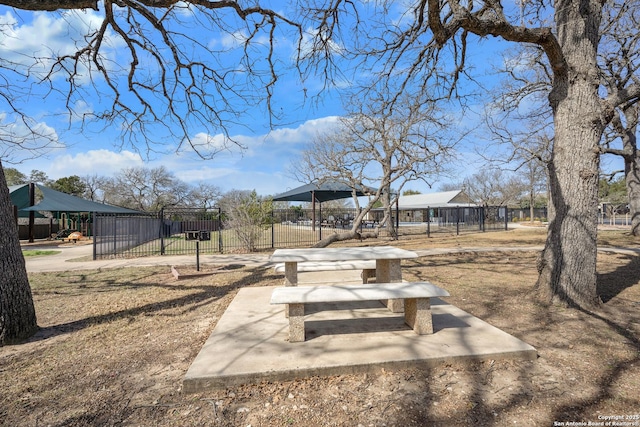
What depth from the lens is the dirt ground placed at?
2348 mm

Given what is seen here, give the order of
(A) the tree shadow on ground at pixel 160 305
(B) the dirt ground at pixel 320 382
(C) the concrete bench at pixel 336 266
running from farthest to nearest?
(C) the concrete bench at pixel 336 266 < (A) the tree shadow on ground at pixel 160 305 < (B) the dirt ground at pixel 320 382

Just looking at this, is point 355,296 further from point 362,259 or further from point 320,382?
point 362,259

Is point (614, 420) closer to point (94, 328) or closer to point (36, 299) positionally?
point (94, 328)

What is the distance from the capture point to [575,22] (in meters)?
4.85

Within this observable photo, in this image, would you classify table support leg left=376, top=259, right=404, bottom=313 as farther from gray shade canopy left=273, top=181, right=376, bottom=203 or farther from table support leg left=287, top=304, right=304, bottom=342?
gray shade canopy left=273, top=181, right=376, bottom=203

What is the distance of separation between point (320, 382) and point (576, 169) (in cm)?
449

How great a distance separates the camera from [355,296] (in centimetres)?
333

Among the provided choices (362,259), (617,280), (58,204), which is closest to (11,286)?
(362,259)

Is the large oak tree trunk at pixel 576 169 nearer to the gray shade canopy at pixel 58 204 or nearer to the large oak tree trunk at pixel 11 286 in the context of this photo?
the large oak tree trunk at pixel 11 286

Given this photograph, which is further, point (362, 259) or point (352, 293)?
point (362, 259)

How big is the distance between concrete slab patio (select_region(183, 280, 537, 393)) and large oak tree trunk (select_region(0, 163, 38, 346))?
2319 mm

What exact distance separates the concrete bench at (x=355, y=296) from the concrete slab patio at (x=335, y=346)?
0.43ft

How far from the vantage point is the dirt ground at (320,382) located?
235cm

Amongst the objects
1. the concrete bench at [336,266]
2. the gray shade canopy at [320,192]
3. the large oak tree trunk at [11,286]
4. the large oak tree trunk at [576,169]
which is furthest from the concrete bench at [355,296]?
the gray shade canopy at [320,192]
